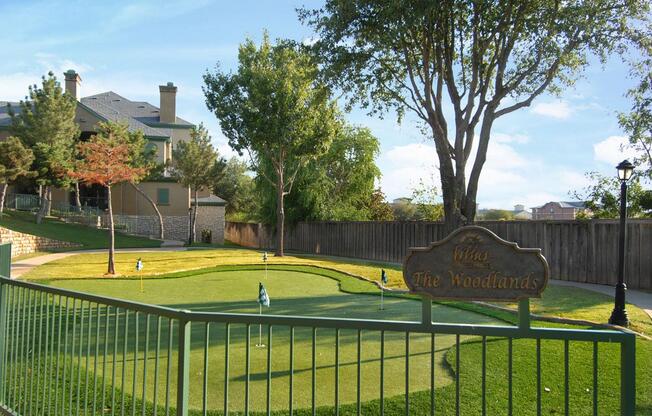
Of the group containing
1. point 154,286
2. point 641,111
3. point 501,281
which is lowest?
point 154,286

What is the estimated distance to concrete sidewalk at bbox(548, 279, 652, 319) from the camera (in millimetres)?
11307

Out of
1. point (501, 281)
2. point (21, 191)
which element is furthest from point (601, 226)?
point (21, 191)

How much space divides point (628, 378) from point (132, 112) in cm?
4632

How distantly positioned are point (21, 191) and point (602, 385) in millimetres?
39878

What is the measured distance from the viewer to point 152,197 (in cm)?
3866

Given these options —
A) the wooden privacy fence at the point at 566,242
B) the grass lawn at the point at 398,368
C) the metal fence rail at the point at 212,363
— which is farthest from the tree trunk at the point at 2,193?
the metal fence rail at the point at 212,363

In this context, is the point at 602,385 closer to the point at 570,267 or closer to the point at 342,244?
the point at 570,267

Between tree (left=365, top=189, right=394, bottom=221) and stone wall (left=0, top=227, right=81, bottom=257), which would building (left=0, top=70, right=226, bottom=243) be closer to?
stone wall (left=0, top=227, right=81, bottom=257)

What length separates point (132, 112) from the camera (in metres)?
44.3

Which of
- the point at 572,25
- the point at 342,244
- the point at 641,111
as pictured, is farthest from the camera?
the point at 342,244

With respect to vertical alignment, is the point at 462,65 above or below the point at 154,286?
above

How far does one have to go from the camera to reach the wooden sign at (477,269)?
2.91 meters

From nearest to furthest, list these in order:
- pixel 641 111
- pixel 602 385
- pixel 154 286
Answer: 1. pixel 602 385
2. pixel 154 286
3. pixel 641 111

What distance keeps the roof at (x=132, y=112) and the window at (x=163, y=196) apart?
4180 millimetres
